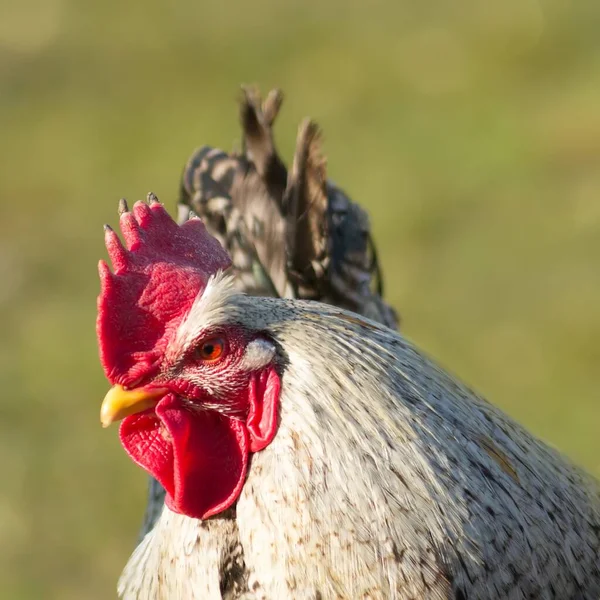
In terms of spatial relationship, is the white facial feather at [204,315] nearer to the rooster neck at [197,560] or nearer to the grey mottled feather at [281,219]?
the rooster neck at [197,560]

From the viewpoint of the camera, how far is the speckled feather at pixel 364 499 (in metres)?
2.01

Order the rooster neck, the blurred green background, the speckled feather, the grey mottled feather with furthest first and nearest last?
the blurred green background
the grey mottled feather
the rooster neck
the speckled feather

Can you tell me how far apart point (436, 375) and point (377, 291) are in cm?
172

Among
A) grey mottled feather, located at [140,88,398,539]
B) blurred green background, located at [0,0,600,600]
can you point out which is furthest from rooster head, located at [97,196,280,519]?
blurred green background, located at [0,0,600,600]

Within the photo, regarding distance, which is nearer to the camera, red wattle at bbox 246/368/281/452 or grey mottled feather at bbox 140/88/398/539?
red wattle at bbox 246/368/281/452

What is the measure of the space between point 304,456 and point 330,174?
21.0 ft

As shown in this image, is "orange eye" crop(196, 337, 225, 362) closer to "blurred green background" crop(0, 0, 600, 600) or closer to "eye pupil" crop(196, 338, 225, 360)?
"eye pupil" crop(196, 338, 225, 360)

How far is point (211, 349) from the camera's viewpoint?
81.4 inches

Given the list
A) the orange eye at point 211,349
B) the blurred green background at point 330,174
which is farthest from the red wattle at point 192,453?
the blurred green background at point 330,174

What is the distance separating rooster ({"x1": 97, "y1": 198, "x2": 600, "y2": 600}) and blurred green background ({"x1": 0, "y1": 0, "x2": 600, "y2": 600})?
2.88 metres

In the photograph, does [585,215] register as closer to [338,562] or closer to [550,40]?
[550,40]

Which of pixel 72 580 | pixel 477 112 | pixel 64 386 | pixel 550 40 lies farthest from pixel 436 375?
pixel 550 40

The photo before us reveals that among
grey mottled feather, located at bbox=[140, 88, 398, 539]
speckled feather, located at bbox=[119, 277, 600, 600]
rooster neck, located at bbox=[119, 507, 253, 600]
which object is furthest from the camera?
grey mottled feather, located at bbox=[140, 88, 398, 539]

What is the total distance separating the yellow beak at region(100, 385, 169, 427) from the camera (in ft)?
6.66
